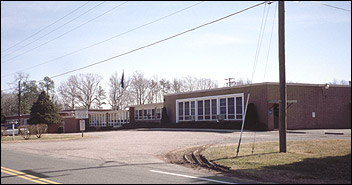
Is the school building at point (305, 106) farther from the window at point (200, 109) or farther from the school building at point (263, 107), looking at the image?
the window at point (200, 109)

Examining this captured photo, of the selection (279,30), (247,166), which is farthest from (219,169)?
(279,30)

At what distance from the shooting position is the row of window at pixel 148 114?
5212 centimetres

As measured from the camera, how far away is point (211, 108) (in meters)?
41.5

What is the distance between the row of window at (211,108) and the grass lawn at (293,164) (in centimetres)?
2197

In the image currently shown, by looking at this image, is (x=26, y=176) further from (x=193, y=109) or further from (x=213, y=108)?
(x=193, y=109)

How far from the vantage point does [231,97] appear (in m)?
38.7

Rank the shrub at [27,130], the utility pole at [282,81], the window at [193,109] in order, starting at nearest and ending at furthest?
1. the utility pole at [282,81]
2. the shrub at [27,130]
3. the window at [193,109]

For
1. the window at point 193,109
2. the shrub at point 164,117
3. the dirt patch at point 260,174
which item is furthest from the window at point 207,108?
the dirt patch at point 260,174

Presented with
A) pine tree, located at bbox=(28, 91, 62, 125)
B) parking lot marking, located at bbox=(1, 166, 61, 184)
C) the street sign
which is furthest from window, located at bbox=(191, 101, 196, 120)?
parking lot marking, located at bbox=(1, 166, 61, 184)

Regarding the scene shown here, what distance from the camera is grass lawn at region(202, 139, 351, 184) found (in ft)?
31.6

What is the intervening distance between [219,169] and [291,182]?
296cm

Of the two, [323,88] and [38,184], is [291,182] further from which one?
[323,88]

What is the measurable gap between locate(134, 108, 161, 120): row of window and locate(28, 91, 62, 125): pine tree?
1507 cm

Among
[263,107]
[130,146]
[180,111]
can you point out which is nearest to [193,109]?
[180,111]
